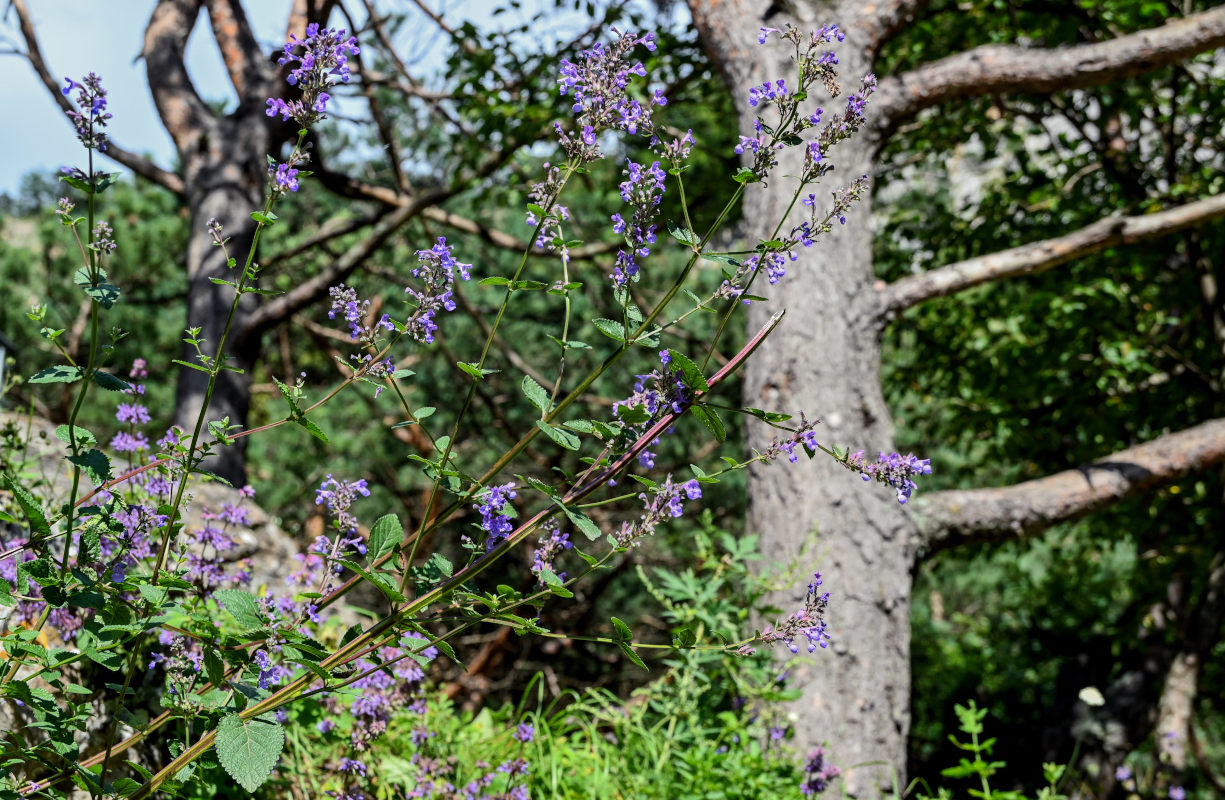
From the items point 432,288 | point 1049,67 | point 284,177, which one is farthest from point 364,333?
point 1049,67

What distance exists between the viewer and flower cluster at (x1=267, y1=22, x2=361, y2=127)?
133 centimetres

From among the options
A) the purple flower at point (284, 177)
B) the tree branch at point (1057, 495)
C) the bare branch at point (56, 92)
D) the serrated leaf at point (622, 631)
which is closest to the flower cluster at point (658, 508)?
the serrated leaf at point (622, 631)

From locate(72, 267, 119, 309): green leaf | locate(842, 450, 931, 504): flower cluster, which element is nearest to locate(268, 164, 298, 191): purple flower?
locate(72, 267, 119, 309): green leaf

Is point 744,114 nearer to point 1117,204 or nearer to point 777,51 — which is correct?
point 777,51

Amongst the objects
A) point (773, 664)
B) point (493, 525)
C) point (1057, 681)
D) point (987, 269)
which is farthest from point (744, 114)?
point (1057, 681)

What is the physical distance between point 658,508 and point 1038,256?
3.12m

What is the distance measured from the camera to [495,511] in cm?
142

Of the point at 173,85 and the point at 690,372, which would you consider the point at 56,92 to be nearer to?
the point at 173,85

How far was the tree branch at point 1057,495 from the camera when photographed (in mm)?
3678

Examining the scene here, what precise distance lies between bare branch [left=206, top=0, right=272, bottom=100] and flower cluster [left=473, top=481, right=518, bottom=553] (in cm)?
475

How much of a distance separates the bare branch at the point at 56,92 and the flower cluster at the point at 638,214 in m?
4.56

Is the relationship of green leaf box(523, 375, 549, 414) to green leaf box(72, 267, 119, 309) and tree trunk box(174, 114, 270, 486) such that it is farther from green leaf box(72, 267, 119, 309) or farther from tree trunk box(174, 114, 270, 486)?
tree trunk box(174, 114, 270, 486)

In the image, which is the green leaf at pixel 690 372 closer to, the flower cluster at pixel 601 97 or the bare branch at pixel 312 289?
the flower cluster at pixel 601 97

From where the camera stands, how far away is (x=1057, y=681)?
7.54 m
